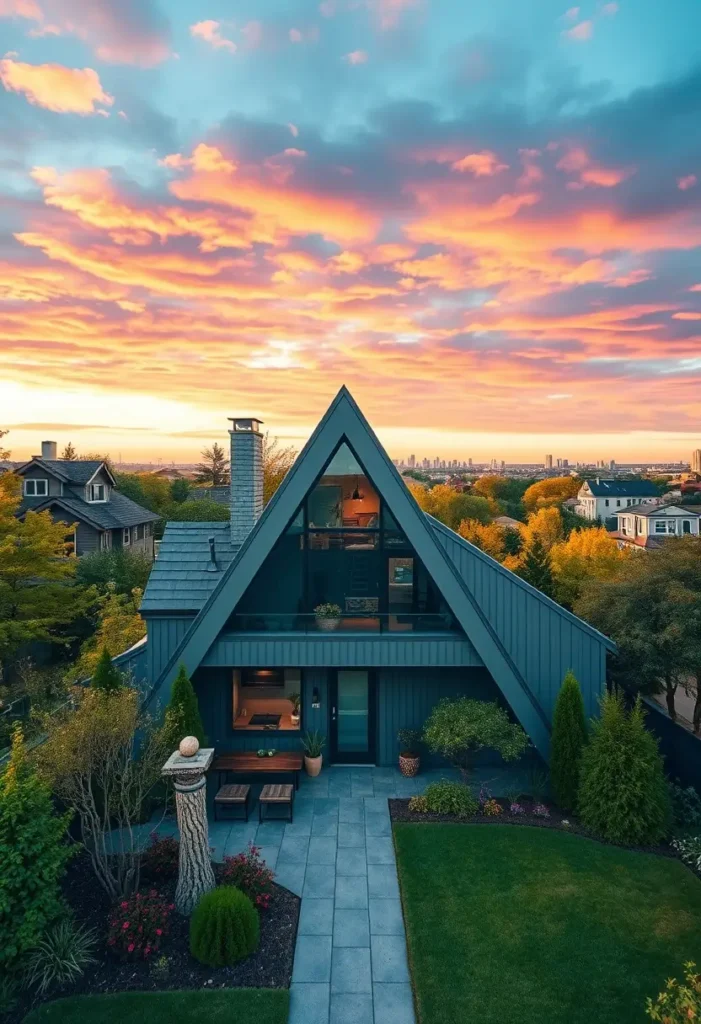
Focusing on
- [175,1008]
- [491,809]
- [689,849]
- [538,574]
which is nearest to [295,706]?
[491,809]

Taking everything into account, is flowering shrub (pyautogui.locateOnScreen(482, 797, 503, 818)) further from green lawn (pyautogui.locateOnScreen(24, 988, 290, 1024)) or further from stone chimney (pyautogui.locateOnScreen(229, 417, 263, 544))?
stone chimney (pyautogui.locateOnScreen(229, 417, 263, 544))

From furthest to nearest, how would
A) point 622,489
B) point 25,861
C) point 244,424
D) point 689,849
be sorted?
point 622,489, point 244,424, point 689,849, point 25,861

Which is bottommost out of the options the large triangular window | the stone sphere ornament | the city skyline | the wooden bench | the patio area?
the patio area

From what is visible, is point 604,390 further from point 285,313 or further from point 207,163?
point 207,163

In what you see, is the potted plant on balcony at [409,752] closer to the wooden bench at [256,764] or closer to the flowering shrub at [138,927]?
the wooden bench at [256,764]

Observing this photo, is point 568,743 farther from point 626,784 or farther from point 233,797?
point 233,797

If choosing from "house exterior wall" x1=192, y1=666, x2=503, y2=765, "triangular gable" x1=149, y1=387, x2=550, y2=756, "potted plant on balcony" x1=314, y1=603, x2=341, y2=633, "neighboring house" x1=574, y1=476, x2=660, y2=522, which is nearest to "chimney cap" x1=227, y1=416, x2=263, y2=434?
"triangular gable" x1=149, y1=387, x2=550, y2=756

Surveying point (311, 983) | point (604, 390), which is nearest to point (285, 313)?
point (311, 983)
